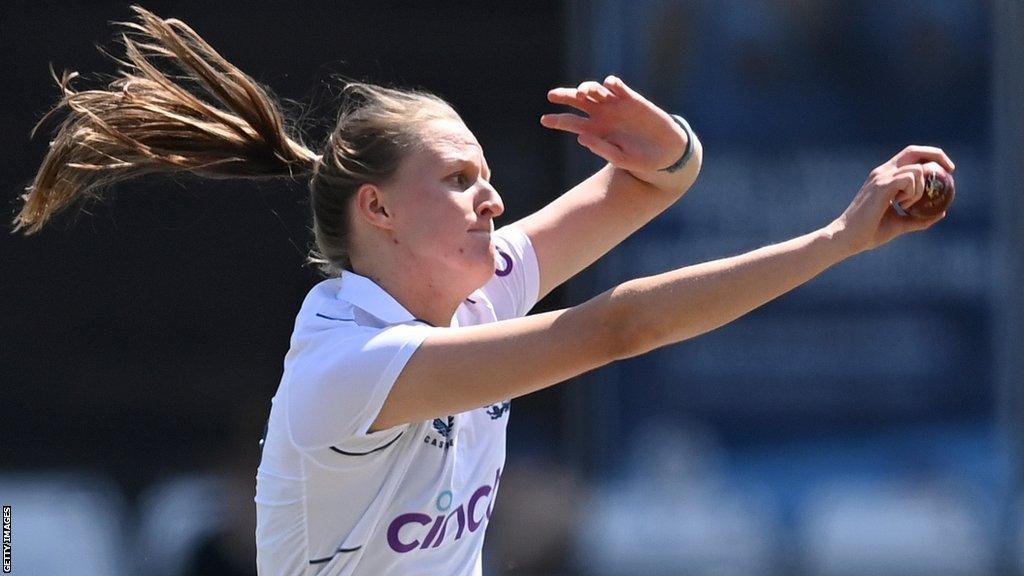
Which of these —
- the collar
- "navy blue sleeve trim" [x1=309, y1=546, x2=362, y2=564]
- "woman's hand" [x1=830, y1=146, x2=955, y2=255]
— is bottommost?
"navy blue sleeve trim" [x1=309, y1=546, x2=362, y2=564]

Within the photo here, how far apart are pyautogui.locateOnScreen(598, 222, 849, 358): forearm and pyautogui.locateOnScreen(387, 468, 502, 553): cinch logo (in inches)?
14.8

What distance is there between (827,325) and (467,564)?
2.26 metres

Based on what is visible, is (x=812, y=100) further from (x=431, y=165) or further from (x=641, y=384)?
(x=431, y=165)

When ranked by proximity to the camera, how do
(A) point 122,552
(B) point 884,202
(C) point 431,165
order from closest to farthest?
(B) point 884,202 → (C) point 431,165 → (A) point 122,552

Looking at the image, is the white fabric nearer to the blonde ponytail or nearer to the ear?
the ear

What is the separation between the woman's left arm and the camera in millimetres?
2268

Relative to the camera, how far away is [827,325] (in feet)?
13.8

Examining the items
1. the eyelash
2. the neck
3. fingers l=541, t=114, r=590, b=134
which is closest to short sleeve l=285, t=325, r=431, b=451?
the neck

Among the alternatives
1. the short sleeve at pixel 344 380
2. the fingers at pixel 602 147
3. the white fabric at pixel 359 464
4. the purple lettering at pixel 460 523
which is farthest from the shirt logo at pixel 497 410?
the fingers at pixel 602 147

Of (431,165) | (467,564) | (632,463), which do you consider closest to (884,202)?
(431,165)

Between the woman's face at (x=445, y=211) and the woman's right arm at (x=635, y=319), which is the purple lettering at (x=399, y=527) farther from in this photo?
the woman's face at (x=445, y=211)

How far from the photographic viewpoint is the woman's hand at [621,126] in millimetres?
2213

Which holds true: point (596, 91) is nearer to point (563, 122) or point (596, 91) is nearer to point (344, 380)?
point (563, 122)

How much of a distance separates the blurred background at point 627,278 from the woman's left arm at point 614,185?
1630mm
